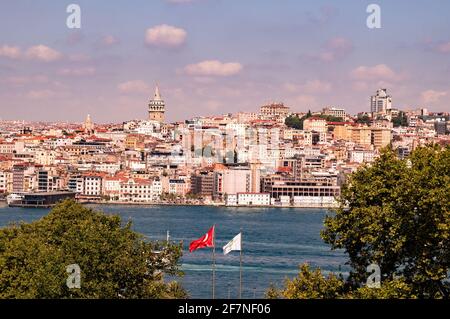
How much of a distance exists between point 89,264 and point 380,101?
218ft

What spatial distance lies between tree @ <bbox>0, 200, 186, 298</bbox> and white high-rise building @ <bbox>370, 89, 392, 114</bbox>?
63.5 meters

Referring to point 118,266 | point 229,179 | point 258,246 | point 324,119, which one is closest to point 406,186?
point 118,266

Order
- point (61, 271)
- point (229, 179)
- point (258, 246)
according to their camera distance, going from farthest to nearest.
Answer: point (229, 179) → point (258, 246) → point (61, 271)

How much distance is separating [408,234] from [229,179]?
3257 centimetres

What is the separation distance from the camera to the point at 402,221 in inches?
237

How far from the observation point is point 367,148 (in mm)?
51781

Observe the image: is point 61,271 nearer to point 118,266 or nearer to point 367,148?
point 118,266

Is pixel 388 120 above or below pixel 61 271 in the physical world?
above

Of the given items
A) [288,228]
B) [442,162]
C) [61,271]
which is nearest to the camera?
[442,162]

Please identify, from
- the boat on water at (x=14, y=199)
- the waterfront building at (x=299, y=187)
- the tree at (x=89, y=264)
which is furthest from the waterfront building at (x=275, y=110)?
the tree at (x=89, y=264)

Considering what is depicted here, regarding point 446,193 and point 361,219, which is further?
point 361,219

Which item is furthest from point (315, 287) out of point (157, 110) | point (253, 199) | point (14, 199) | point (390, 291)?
point (157, 110)

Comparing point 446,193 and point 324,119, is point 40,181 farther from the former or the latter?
point 446,193

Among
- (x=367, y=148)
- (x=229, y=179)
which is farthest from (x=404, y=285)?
(x=367, y=148)
